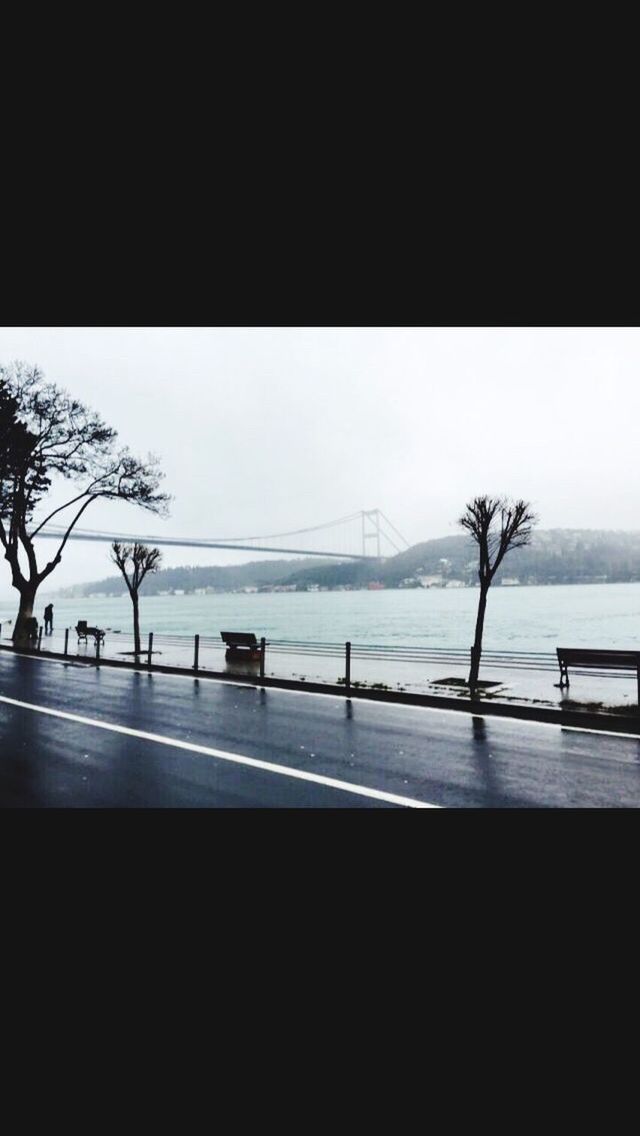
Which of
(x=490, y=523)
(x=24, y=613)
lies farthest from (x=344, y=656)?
(x=24, y=613)

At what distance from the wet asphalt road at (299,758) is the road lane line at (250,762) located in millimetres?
76

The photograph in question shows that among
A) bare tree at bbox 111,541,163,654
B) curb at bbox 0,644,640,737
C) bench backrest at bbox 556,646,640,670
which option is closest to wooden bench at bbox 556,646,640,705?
bench backrest at bbox 556,646,640,670

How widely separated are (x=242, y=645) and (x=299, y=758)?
11606 millimetres

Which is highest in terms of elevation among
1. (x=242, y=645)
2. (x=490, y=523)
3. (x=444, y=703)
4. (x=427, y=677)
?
(x=490, y=523)

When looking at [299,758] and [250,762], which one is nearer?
[250,762]

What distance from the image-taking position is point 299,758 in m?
6.81

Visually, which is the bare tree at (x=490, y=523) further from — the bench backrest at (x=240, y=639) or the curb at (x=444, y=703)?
the bench backrest at (x=240, y=639)

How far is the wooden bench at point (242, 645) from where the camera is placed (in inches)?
683

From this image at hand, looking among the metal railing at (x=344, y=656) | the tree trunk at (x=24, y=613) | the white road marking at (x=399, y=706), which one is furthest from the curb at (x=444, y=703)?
the tree trunk at (x=24, y=613)

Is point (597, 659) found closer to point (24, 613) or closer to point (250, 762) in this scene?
point (250, 762)
